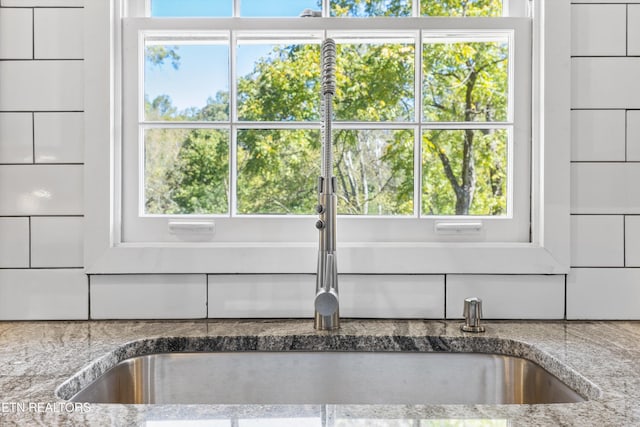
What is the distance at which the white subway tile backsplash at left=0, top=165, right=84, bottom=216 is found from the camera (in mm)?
1231

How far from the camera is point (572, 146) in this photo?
4.03ft

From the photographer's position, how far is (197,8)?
4.30 feet

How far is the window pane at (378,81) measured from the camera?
4.29 feet

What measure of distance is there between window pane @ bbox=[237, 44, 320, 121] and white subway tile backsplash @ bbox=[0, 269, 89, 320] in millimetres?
557

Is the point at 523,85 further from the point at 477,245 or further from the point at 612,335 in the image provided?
the point at 612,335

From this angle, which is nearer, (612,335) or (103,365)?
(103,365)

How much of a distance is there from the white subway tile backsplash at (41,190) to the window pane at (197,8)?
45 centimetres

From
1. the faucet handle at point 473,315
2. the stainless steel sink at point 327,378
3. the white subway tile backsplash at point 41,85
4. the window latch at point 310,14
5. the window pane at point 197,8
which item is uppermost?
the window pane at point 197,8

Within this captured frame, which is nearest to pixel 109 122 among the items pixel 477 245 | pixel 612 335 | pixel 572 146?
pixel 477 245

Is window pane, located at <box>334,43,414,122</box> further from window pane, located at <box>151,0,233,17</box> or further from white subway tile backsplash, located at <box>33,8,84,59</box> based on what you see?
white subway tile backsplash, located at <box>33,8,84,59</box>

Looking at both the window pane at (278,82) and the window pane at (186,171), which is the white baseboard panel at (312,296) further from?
the window pane at (278,82)

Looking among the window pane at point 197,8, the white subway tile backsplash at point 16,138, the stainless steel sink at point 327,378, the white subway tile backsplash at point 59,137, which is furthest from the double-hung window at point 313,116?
the stainless steel sink at point 327,378

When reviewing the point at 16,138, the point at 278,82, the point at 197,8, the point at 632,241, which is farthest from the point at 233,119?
the point at 632,241

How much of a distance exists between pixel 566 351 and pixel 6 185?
1.25m
